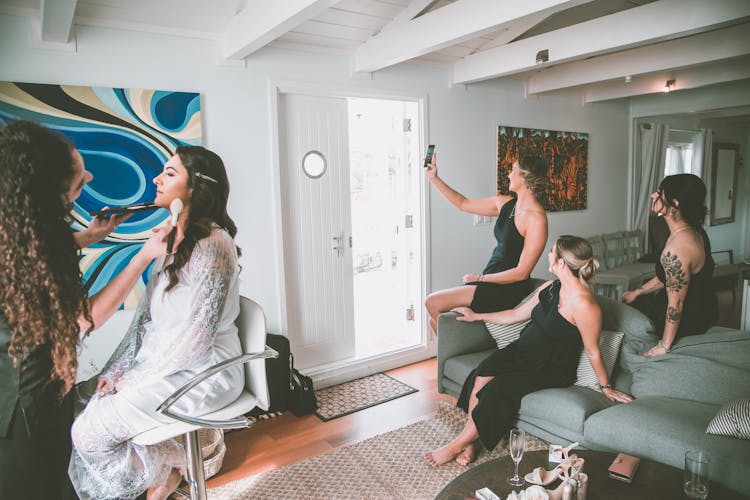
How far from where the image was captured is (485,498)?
1.72 meters

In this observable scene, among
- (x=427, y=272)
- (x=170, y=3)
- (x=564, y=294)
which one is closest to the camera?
(x=564, y=294)

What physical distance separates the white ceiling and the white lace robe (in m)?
1.35

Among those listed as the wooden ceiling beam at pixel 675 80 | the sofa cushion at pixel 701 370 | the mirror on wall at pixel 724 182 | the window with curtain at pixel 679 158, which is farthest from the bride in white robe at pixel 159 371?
the mirror on wall at pixel 724 182

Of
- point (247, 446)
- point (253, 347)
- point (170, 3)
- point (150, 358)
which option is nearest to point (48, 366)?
point (150, 358)

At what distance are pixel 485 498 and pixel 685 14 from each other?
2.88 meters

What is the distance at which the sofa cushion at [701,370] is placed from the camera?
249 cm

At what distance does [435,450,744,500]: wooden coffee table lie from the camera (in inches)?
68.2

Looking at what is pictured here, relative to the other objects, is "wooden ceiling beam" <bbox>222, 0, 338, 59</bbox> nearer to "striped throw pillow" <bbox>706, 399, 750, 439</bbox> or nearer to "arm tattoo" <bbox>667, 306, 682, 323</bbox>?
"arm tattoo" <bbox>667, 306, 682, 323</bbox>

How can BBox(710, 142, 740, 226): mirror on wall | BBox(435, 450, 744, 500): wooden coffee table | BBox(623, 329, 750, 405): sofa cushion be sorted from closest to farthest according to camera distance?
BBox(435, 450, 744, 500): wooden coffee table
BBox(623, 329, 750, 405): sofa cushion
BBox(710, 142, 740, 226): mirror on wall

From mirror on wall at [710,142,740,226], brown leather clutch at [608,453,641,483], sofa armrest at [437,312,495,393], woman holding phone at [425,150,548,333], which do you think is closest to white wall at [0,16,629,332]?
woman holding phone at [425,150,548,333]

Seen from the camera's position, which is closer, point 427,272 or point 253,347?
point 253,347

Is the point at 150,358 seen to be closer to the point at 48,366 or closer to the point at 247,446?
the point at 48,366

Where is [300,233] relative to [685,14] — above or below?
below

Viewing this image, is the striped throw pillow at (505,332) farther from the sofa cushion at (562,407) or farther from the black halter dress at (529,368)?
the sofa cushion at (562,407)
